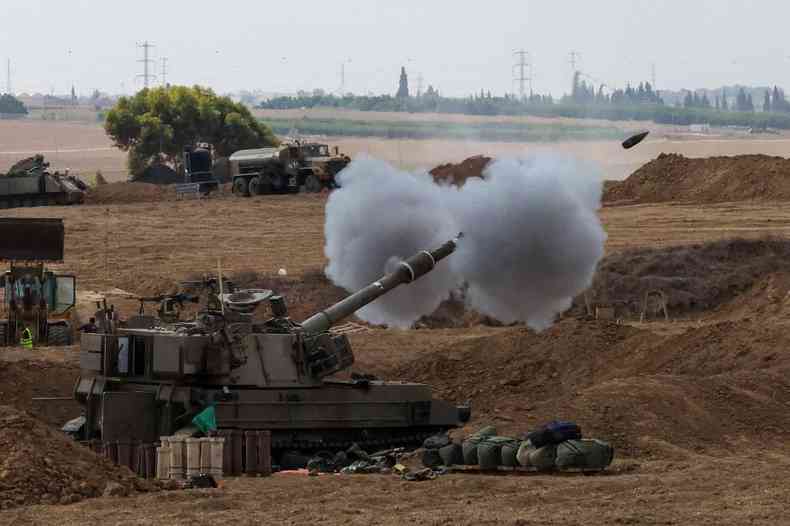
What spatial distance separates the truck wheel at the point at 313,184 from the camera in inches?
2430

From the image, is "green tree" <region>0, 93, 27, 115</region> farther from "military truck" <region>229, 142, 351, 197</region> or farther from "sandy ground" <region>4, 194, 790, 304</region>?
"sandy ground" <region>4, 194, 790, 304</region>

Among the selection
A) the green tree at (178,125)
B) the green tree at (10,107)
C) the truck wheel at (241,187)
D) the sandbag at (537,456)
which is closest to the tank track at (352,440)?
the sandbag at (537,456)

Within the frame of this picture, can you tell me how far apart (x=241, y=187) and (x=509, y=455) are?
4335 centimetres

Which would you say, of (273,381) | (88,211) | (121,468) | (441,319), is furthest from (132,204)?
(121,468)

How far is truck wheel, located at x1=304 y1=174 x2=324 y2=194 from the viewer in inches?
2430

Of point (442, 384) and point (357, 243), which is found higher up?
point (357, 243)

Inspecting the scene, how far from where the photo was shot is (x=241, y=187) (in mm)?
62969

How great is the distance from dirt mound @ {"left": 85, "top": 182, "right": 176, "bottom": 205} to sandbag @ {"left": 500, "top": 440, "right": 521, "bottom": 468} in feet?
137

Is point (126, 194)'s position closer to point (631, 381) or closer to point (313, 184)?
point (313, 184)

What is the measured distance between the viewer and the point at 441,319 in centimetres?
3691

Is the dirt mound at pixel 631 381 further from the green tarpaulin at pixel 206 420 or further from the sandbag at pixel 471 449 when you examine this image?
the green tarpaulin at pixel 206 420

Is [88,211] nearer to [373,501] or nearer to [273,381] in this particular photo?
[273,381]

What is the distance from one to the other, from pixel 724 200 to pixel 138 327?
108 ft

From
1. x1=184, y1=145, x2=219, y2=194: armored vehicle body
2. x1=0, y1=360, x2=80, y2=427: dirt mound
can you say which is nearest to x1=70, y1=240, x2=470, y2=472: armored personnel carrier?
x1=0, y1=360, x2=80, y2=427: dirt mound
